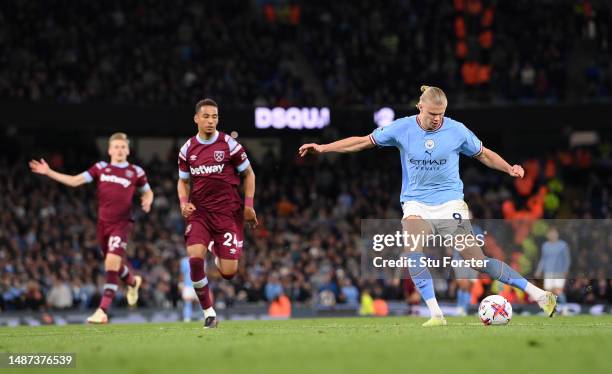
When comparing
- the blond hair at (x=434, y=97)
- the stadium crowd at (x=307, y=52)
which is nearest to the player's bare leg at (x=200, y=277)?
the blond hair at (x=434, y=97)

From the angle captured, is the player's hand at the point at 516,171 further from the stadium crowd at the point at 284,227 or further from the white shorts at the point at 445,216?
the stadium crowd at the point at 284,227

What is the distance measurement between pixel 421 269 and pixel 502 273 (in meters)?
0.89

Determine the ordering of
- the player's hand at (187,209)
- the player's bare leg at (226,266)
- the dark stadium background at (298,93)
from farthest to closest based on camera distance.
Result: the dark stadium background at (298,93) → the player's bare leg at (226,266) → the player's hand at (187,209)

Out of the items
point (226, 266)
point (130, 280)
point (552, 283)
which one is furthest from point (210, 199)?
point (552, 283)

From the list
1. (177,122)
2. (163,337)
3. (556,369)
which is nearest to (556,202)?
(177,122)

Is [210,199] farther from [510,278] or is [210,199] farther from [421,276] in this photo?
[510,278]

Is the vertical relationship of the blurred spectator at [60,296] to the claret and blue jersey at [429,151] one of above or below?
below

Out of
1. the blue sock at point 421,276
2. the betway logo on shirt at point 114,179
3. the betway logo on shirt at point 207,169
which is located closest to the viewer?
the blue sock at point 421,276

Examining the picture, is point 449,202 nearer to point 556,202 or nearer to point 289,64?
point 556,202

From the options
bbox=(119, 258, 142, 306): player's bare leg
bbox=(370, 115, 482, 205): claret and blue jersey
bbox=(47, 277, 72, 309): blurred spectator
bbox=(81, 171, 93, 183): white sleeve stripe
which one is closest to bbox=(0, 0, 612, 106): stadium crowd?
bbox=(47, 277, 72, 309): blurred spectator

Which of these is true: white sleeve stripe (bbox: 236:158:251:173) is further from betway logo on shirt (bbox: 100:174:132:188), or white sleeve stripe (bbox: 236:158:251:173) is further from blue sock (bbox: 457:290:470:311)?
blue sock (bbox: 457:290:470:311)

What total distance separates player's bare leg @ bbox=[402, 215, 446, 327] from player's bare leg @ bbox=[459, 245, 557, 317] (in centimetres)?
47

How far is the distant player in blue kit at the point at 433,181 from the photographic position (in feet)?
38.9

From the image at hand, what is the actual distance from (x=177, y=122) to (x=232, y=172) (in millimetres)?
20977
